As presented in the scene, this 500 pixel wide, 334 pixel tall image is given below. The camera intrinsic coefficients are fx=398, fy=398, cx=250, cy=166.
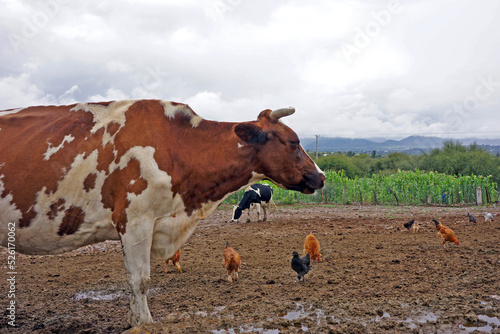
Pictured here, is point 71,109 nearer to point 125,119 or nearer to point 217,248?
point 125,119

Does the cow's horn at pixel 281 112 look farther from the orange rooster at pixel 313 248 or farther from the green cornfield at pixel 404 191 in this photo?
the green cornfield at pixel 404 191

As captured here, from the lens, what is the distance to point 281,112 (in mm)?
5031

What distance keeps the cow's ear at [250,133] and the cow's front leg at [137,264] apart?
162 centimetres

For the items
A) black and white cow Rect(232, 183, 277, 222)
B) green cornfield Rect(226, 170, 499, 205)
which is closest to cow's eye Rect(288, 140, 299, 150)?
black and white cow Rect(232, 183, 277, 222)

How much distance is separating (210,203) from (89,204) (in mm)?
1363

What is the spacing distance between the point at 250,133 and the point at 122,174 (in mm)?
1595

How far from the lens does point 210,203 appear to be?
15.8 feet

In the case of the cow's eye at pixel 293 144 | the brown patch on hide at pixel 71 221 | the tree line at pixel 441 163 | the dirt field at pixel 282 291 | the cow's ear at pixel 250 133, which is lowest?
the dirt field at pixel 282 291

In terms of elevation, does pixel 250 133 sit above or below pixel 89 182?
above

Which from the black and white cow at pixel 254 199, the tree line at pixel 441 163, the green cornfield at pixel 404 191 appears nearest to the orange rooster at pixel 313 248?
the black and white cow at pixel 254 199

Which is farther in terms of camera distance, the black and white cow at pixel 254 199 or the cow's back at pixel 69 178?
the black and white cow at pixel 254 199

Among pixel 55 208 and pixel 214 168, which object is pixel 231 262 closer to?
pixel 214 168

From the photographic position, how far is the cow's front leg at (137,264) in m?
4.11

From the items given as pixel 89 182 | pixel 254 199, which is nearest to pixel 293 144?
pixel 89 182
